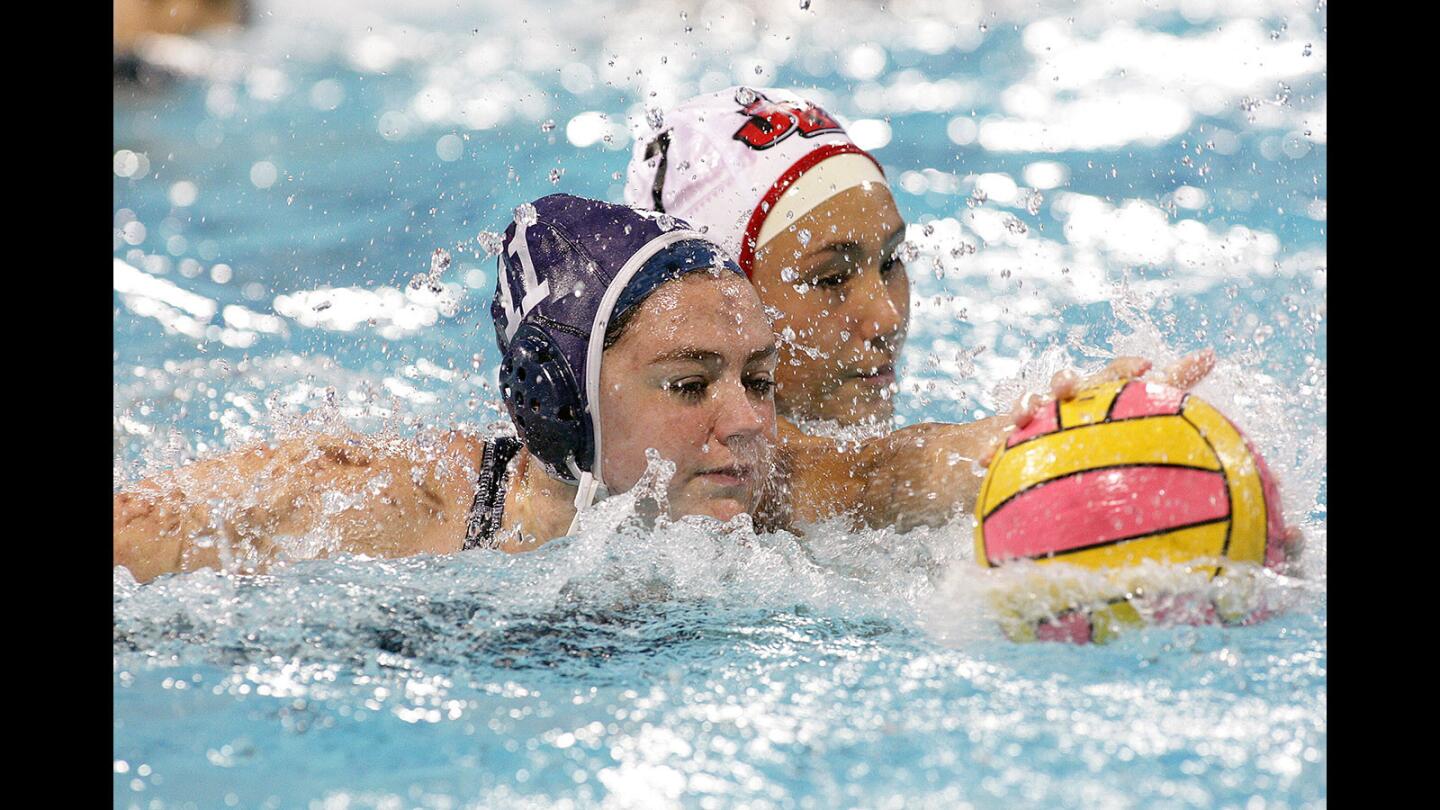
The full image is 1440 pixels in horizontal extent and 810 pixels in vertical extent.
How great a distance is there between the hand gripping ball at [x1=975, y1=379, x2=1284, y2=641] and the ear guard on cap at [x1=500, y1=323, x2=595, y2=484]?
33.9 inches

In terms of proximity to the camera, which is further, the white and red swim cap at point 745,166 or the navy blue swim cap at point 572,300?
the white and red swim cap at point 745,166

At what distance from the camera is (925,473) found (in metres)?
3.12

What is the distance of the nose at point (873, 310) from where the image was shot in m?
3.36

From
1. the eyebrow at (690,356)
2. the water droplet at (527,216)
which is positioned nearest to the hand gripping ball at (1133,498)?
the eyebrow at (690,356)

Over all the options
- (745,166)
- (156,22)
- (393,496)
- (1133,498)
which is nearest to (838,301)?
(745,166)

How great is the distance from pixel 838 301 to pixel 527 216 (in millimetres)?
819

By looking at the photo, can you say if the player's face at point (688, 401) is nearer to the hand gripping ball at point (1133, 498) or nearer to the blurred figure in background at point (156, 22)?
the hand gripping ball at point (1133, 498)

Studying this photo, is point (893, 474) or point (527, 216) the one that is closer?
point (527, 216)

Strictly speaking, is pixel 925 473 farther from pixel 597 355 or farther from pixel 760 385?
pixel 597 355

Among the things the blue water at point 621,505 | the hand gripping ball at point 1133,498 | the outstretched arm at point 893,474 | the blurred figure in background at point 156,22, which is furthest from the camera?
the blurred figure in background at point 156,22

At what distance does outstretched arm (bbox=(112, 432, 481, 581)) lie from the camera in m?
2.93

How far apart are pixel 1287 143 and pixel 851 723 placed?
498cm

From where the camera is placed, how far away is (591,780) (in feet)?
6.41
